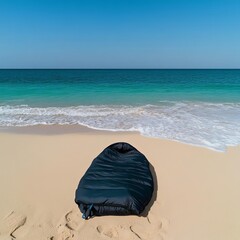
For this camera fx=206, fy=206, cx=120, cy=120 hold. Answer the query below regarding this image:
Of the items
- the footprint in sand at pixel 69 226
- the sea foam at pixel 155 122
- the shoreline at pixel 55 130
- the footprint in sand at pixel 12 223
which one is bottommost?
the footprint in sand at pixel 12 223

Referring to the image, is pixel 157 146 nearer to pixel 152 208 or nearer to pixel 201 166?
pixel 201 166

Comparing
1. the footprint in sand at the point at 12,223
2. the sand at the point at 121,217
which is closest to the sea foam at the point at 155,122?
the sand at the point at 121,217

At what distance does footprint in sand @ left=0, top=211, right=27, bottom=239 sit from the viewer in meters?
3.38

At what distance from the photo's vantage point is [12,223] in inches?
141

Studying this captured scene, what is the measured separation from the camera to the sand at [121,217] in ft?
11.2

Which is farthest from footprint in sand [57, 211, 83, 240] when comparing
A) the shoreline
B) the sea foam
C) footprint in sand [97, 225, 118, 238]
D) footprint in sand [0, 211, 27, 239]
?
the sea foam

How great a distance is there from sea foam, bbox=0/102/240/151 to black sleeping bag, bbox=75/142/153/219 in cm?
278

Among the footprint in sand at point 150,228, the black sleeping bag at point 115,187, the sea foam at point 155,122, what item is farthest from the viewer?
the sea foam at point 155,122

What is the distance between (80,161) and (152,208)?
8.05 feet

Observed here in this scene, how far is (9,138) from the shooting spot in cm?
721

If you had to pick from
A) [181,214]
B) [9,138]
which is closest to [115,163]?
[181,214]

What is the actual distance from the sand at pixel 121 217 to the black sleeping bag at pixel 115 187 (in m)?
0.20

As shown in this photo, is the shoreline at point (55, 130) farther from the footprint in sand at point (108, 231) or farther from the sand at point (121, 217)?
the footprint in sand at point (108, 231)

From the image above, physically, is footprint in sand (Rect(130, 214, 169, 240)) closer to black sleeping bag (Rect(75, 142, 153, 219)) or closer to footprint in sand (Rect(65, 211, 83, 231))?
black sleeping bag (Rect(75, 142, 153, 219))
